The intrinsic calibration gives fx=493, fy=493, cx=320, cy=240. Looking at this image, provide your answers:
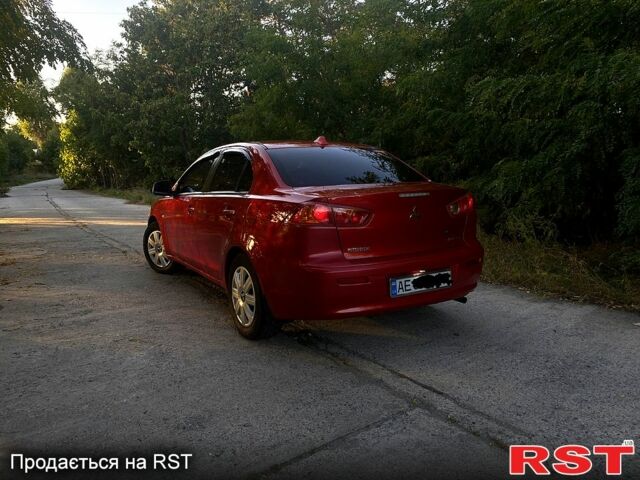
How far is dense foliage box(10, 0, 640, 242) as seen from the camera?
17.3 ft

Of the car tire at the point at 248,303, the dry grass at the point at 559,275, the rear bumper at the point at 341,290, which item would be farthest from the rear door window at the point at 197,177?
the dry grass at the point at 559,275

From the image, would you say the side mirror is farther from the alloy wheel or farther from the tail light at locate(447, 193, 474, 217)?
the tail light at locate(447, 193, 474, 217)

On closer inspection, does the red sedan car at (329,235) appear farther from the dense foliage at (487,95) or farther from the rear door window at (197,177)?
the dense foliage at (487,95)

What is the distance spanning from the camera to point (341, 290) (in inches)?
129

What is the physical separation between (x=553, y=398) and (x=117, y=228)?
11.0m

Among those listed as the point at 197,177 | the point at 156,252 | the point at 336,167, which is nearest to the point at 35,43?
the point at 156,252

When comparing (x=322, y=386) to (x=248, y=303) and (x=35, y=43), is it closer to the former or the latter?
(x=248, y=303)

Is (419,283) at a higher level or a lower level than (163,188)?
lower

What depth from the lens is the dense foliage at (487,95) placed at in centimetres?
527

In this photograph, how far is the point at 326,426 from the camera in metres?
2.60

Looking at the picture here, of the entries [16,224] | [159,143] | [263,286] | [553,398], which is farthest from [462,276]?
[159,143]

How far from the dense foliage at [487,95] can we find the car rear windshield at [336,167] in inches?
92.9

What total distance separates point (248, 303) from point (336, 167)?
1.31 meters

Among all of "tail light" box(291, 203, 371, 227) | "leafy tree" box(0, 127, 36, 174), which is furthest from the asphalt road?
"leafy tree" box(0, 127, 36, 174)
